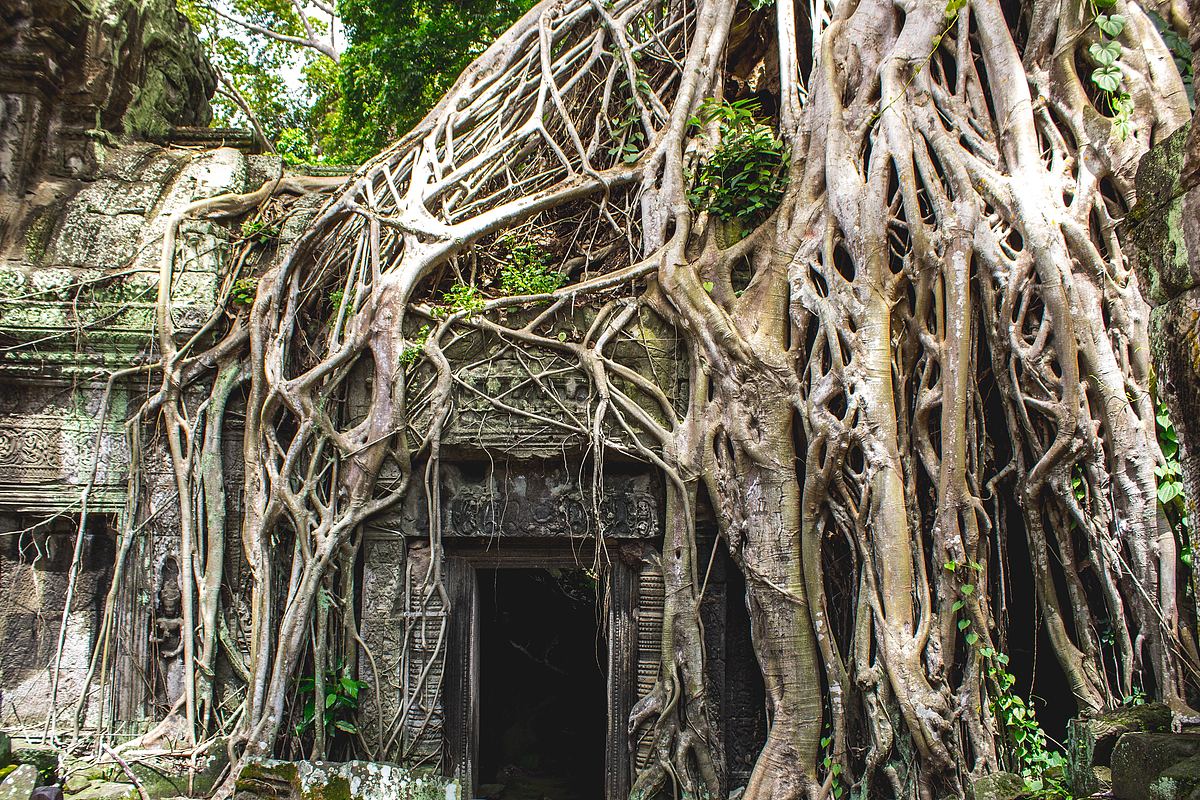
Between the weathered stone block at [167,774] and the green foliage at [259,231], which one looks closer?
the weathered stone block at [167,774]

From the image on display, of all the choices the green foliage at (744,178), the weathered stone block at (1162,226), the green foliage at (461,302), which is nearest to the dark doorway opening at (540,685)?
the green foliage at (461,302)

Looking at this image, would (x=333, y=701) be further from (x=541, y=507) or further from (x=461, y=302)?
(x=461, y=302)

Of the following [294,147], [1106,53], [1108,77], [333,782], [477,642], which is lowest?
[333,782]

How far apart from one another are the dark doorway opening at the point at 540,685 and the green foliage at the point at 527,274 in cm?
258

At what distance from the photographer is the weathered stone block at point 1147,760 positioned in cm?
176

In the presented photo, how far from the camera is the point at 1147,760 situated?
1835 millimetres

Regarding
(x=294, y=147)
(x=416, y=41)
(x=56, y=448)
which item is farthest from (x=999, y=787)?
(x=294, y=147)

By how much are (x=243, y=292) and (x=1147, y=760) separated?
13.5 ft

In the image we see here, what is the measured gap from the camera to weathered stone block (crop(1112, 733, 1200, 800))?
1.76 m

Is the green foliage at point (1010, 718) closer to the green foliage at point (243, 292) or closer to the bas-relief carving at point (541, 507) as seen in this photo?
the bas-relief carving at point (541, 507)

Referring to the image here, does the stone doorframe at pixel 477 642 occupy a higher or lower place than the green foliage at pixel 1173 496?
lower

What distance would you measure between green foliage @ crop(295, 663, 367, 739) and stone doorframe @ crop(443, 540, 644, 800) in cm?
44

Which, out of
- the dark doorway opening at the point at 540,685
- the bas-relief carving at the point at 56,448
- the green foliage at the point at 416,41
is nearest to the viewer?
the bas-relief carving at the point at 56,448

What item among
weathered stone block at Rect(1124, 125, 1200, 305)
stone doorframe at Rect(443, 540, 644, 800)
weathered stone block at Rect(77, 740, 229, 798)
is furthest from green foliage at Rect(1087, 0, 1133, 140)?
weathered stone block at Rect(77, 740, 229, 798)
